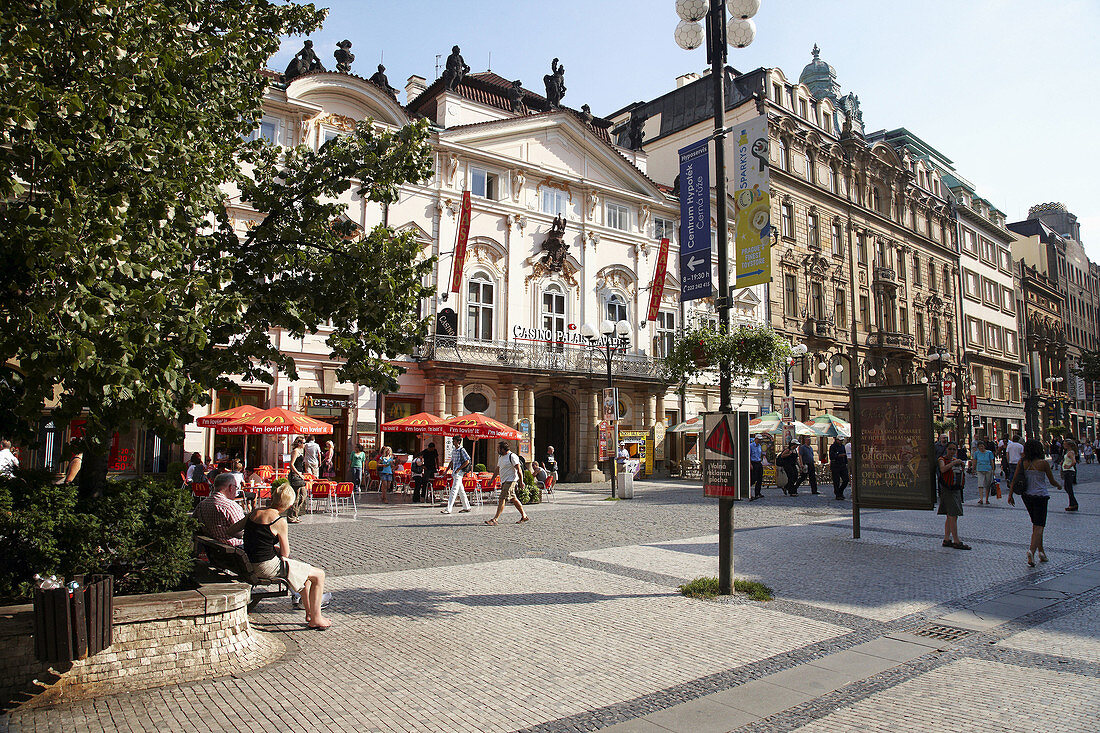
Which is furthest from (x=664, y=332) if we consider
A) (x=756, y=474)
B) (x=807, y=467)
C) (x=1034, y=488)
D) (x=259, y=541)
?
(x=259, y=541)

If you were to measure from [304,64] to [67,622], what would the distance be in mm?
26470

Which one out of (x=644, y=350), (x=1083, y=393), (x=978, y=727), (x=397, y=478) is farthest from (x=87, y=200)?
(x=1083, y=393)

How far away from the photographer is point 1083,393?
6869cm

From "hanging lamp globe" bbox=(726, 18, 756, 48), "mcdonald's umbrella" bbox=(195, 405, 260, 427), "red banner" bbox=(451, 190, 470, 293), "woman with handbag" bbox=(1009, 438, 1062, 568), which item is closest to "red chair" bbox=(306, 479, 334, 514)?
"mcdonald's umbrella" bbox=(195, 405, 260, 427)

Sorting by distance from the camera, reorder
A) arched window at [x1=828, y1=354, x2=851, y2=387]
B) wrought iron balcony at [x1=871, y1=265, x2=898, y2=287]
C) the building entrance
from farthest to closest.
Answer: wrought iron balcony at [x1=871, y1=265, x2=898, y2=287]
arched window at [x1=828, y1=354, x2=851, y2=387]
the building entrance

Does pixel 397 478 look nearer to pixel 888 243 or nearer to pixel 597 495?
pixel 597 495

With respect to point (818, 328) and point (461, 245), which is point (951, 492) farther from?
point (818, 328)

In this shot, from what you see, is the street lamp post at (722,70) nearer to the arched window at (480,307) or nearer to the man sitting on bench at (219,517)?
the man sitting on bench at (219,517)

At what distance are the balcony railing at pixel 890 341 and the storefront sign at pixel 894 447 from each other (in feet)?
129

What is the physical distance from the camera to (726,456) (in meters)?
8.17

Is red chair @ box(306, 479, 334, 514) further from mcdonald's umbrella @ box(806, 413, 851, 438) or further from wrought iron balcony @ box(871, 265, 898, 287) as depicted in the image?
wrought iron balcony @ box(871, 265, 898, 287)

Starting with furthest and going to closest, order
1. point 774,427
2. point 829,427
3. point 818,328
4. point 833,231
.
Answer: point 833,231 < point 818,328 < point 829,427 < point 774,427

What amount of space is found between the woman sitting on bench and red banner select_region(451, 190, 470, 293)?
21.2 meters

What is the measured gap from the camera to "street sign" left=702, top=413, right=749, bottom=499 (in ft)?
26.5
